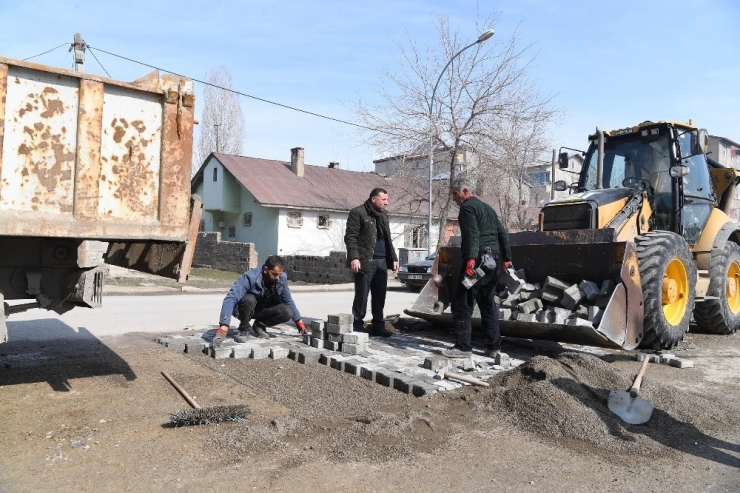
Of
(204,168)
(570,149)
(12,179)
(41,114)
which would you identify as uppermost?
(204,168)

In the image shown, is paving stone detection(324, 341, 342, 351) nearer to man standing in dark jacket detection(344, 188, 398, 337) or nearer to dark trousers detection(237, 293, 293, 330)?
dark trousers detection(237, 293, 293, 330)

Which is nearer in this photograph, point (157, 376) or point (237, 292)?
point (157, 376)

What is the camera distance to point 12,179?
392 centimetres

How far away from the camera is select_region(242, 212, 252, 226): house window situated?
31.0 m

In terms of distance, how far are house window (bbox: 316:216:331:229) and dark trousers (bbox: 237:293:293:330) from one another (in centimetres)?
2304

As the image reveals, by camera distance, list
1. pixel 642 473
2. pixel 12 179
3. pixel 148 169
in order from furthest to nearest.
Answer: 1. pixel 148 169
2. pixel 12 179
3. pixel 642 473

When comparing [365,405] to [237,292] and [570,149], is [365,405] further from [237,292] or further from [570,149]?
[570,149]

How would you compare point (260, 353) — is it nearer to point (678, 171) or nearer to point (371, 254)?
point (371, 254)

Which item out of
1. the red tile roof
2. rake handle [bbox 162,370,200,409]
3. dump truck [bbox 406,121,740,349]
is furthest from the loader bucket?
the red tile roof

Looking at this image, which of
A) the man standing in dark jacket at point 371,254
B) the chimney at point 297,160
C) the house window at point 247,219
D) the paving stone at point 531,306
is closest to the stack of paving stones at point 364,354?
the man standing in dark jacket at point 371,254

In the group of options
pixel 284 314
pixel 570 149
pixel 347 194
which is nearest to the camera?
pixel 284 314

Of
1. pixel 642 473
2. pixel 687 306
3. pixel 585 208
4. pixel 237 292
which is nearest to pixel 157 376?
pixel 237 292

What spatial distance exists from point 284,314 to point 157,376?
201cm

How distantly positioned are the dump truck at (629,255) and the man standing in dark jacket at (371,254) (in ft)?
1.98
